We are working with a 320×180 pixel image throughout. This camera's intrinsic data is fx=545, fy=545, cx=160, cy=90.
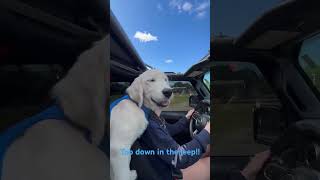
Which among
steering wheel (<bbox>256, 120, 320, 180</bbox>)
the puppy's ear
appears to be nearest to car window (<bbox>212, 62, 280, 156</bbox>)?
steering wheel (<bbox>256, 120, 320, 180</bbox>)

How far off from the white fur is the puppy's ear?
14 centimetres

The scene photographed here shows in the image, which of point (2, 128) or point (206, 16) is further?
point (2, 128)

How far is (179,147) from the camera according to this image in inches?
112

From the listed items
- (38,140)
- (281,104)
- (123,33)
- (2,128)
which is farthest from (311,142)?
(2,128)

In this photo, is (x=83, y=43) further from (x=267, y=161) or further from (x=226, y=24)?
(x=267, y=161)

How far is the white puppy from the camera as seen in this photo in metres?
2.86

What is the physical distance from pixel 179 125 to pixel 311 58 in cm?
78

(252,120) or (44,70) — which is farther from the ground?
(44,70)

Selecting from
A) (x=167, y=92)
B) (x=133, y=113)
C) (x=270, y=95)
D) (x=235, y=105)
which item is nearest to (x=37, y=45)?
(x=133, y=113)

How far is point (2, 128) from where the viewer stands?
119 inches

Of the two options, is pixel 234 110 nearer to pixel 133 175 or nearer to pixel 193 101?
pixel 193 101

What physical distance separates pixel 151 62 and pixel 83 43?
0.38 m

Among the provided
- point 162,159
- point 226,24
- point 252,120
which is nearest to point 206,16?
point 226,24

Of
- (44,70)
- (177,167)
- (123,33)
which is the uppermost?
(123,33)
